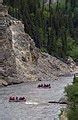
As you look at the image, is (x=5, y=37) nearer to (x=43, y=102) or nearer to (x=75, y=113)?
(x=43, y=102)

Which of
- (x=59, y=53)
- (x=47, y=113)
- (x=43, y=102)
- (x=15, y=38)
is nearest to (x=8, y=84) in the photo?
(x=15, y=38)

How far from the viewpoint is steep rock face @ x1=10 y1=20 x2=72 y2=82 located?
10225 centimetres

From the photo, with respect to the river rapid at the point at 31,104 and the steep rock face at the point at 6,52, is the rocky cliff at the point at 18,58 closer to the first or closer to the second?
the steep rock face at the point at 6,52

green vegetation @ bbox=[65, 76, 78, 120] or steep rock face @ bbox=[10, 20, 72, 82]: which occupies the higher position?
green vegetation @ bbox=[65, 76, 78, 120]

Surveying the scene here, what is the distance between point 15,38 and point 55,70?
52.6 feet

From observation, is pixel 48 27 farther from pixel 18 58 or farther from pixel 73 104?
pixel 73 104

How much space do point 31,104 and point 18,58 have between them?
33942 millimetres

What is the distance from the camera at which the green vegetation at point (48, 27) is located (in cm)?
13525

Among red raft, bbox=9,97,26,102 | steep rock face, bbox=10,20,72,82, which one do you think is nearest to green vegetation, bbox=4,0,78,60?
steep rock face, bbox=10,20,72,82

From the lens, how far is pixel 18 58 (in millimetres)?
103188

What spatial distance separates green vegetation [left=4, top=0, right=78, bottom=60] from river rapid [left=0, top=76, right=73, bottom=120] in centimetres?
3670

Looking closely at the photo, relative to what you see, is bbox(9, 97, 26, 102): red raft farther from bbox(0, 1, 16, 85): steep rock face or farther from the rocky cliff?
bbox(0, 1, 16, 85): steep rock face

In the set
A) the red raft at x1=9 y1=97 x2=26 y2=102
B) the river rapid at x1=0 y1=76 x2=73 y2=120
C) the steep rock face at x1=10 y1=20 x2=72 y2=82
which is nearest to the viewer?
the river rapid at x1=0 y1=76 x2=73 y2=120

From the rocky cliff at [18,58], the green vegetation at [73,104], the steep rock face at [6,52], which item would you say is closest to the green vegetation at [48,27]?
the rocky cliff at [18,58]
